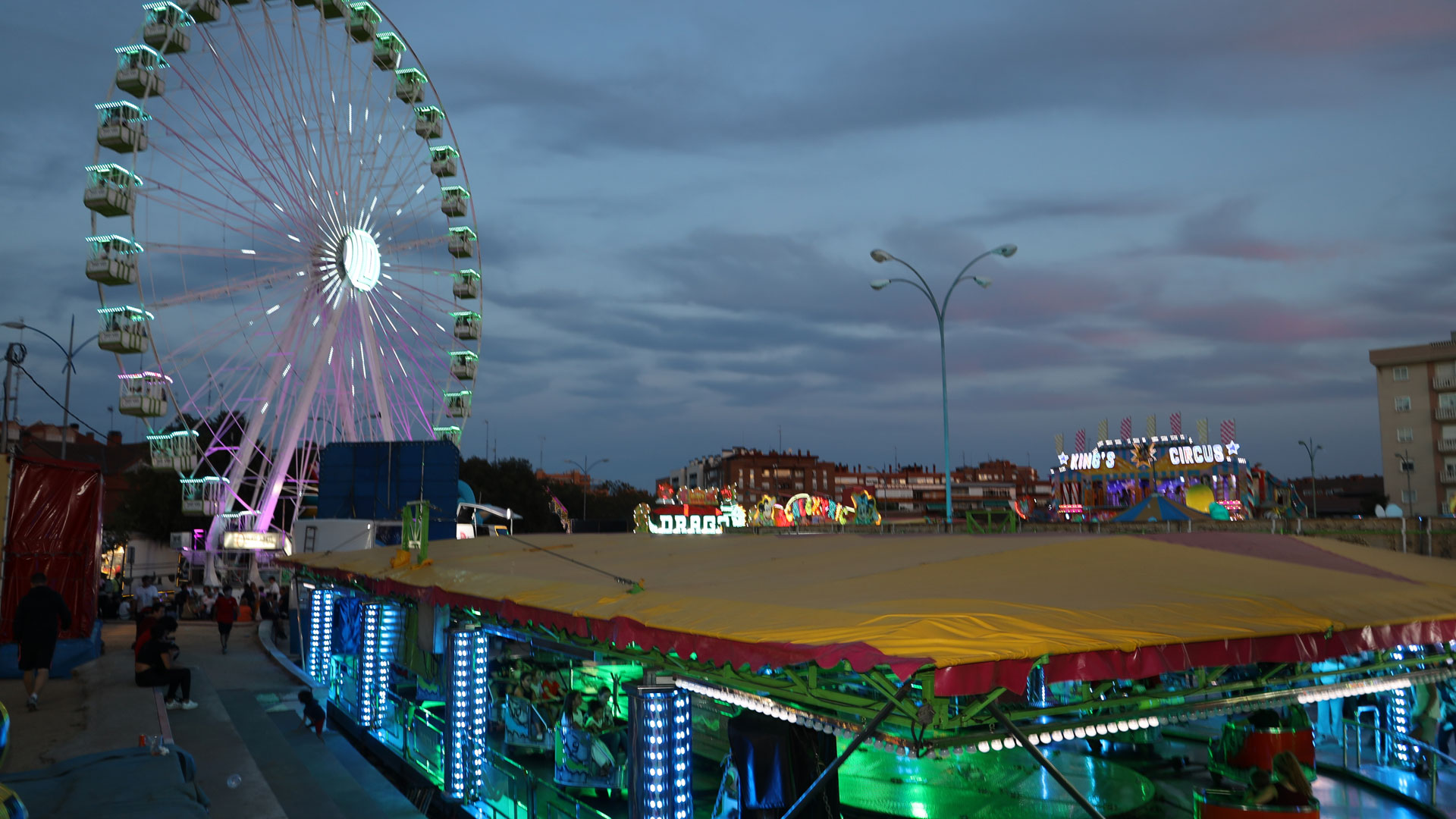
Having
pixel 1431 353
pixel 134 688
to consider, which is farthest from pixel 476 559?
pixel 1431 353

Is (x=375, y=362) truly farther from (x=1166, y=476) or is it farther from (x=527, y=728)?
(x=1166, y=476)

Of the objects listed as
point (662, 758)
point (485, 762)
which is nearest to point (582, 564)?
point (485, 762)

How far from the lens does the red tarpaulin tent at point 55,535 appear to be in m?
15.1

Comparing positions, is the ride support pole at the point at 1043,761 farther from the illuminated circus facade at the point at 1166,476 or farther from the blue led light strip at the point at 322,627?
the illuminated circus facade at the point at 1166,476

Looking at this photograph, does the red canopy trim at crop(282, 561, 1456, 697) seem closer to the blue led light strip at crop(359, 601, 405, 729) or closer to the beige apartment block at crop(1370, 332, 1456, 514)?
the blue led light strip at crop(359, 601, 405, 729)

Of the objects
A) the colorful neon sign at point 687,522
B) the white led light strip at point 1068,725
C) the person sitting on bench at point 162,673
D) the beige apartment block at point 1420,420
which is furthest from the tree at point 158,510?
the beige apartment block at point 1420,420

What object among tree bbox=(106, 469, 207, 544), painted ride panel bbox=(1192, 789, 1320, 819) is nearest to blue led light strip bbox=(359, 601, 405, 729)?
painted ride panel bbox=(1192, 789, 1320, 819)

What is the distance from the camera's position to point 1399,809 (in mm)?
11328

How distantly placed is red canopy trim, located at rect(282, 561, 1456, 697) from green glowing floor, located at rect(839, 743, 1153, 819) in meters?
4.01

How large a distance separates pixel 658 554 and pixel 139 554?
6298 centimetres

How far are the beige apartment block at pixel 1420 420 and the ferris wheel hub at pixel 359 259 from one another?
7404cm

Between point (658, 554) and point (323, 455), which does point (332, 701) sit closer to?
point (658, 554)

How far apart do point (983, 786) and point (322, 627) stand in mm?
14063

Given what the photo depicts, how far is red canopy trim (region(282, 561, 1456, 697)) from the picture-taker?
5.87 meters
